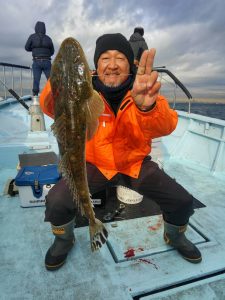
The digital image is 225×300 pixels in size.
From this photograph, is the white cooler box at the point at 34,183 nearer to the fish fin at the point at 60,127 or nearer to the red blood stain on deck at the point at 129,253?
the red blood stain on deck at the point at 129,253

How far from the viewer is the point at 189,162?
22.0 ft

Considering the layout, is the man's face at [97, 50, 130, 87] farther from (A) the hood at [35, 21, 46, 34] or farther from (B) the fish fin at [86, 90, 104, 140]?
(A) the hood at [35, 21, 46, 34]

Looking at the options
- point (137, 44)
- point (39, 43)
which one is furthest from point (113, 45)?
point (39, 43)

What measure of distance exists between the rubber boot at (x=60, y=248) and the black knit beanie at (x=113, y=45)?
2175 mm

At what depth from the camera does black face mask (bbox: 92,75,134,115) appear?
11.0 feet

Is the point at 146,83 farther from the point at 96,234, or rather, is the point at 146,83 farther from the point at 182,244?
the point at 182,244

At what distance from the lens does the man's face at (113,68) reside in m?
3.34

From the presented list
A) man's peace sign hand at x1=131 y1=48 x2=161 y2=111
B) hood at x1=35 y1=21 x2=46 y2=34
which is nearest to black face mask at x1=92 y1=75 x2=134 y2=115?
man's peace sign hand at x1=131 y1=48 x2=161 y2=111

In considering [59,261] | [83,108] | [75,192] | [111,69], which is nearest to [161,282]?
[59,261]

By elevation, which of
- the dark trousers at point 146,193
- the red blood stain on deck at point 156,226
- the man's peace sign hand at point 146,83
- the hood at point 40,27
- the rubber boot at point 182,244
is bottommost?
the red blood stain on deck at point 156,226

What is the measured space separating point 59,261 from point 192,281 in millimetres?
1550

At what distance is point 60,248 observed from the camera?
10.6 feet

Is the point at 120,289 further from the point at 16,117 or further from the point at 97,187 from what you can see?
the point at 16,117

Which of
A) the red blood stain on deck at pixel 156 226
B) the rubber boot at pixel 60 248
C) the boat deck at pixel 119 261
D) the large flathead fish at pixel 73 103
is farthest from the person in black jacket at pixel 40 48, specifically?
the large flathead fish at pixel 73 103
